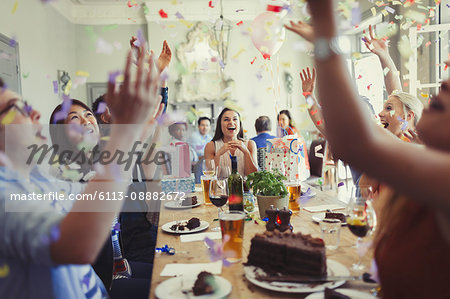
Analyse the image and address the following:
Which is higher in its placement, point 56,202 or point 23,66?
point 23,66

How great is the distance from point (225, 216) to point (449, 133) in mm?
805

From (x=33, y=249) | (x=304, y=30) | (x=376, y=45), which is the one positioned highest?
(x=376, y=45)

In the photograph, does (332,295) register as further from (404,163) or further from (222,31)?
(222,31)

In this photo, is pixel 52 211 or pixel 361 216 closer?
A: pixel 52 211

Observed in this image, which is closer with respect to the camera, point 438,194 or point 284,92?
point 438,194

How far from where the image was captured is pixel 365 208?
1231mm

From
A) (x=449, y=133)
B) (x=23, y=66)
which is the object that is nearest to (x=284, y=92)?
(x=23, y=66)

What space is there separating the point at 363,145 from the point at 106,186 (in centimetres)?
60

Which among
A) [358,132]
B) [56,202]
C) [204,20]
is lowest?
[56,202]

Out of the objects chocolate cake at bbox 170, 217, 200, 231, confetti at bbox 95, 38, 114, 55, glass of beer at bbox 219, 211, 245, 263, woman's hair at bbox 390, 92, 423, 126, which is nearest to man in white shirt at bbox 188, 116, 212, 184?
confetti at bbox 95, 38, 114, 55

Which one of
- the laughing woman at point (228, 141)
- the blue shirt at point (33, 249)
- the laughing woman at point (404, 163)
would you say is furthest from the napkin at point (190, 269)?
the laughing woman at point (228, 141)

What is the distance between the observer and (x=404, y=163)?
583mm

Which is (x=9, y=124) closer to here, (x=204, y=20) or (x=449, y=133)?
(x=449, y=133)

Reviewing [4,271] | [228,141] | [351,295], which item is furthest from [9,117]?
[228,141]
